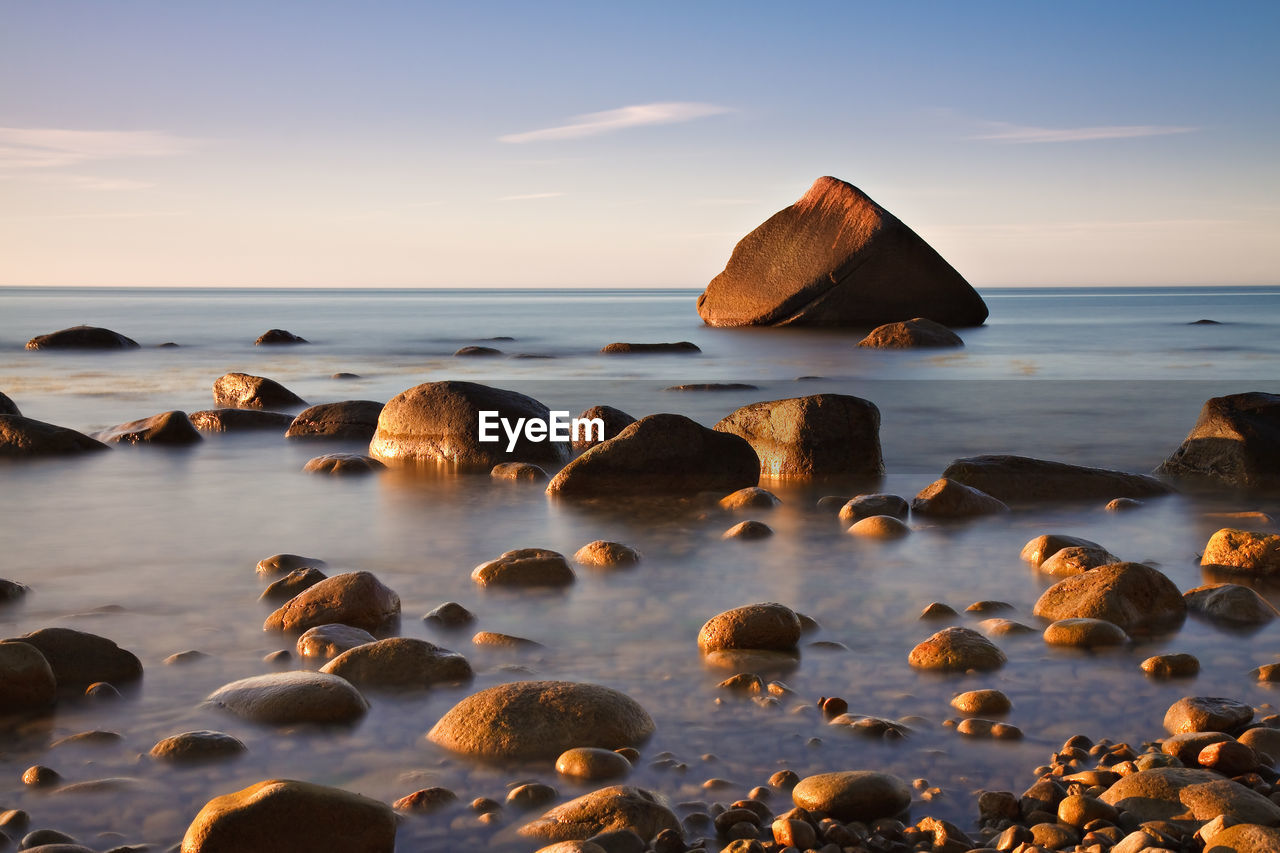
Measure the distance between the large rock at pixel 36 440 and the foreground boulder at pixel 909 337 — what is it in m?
17.8

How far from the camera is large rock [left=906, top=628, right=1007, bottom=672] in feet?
12.4

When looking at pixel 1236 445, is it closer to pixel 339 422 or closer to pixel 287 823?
pixel 287 823

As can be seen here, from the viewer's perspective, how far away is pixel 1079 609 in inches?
168

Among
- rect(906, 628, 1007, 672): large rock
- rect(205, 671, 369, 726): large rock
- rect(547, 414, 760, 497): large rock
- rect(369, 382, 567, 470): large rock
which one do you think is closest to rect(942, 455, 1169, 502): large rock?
rect(547, 414, 760, 497): large rock

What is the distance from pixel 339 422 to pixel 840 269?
21377 mm

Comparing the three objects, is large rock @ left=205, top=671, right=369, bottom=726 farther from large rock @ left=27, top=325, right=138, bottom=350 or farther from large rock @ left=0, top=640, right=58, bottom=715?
large rock @ left=27, top=325, right=138, bottom=350

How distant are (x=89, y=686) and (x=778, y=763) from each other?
2142mm

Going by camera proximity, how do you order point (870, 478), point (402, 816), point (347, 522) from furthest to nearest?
point (870, 478)
point (347, 522)
point (402, 816)

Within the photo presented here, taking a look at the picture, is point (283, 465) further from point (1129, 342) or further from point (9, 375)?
point (1129, 342)

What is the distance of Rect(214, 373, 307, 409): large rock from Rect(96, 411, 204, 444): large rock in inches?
103

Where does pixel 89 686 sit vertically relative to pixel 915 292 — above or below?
below

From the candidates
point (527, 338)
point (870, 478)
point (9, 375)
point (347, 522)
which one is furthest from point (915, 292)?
point (347, 522)

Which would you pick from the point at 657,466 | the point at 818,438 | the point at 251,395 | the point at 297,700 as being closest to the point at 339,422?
the point at 251,395

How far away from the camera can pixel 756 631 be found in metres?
4.01
